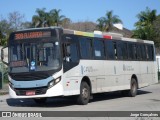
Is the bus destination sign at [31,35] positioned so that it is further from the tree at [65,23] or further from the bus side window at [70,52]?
the tree at [65,23]

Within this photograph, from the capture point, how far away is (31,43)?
17.3 metres

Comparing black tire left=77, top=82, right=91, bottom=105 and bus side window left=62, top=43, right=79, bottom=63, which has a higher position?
bus side window left=62, top=43, right=79, bottom=63

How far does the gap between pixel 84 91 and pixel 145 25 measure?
39.4m

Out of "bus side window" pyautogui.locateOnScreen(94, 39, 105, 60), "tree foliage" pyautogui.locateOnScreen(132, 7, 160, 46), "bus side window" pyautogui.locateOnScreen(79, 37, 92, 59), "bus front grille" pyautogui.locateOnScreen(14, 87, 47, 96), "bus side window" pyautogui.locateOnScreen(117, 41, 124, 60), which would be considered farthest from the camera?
"tree foliage" pyautogui.locateOnScreen(132, 7, 160, 46)

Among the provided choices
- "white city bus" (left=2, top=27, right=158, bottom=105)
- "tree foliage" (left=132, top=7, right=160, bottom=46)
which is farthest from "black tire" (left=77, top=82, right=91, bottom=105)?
"tree foliage" (left=132, top=7, right=160, bottom=46)

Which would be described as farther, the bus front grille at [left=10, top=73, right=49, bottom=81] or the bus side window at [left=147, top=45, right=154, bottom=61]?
the bus side window at [left=147, top=45, right=154, bottom=61]

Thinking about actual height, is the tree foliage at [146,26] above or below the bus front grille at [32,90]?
above

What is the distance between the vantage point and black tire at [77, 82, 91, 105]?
1794 centimetres

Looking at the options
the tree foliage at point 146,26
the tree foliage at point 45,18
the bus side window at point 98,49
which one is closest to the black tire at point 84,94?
the bus side window at point 98,49

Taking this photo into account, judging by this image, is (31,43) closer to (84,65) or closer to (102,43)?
(84,65)

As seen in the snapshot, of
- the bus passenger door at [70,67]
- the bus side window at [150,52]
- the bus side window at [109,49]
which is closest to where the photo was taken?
the bus passenger door at [70,67]

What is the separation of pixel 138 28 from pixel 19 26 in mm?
21653

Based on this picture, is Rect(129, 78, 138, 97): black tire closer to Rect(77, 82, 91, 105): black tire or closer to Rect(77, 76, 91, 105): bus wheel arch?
Rect(77, 76, 91, 105): bus wheel arch

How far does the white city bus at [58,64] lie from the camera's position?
16.8m
